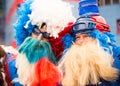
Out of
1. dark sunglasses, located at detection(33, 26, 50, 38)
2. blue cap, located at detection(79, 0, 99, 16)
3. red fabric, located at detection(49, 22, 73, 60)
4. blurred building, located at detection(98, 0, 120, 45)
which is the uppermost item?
blue cap, located at detection(79, 0, 99, 16)

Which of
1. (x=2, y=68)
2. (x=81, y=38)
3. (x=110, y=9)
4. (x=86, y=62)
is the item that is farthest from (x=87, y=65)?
(x=110, y=9)

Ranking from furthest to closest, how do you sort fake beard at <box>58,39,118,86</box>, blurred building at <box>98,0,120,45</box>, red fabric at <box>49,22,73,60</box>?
blurred building at <box>98,0,120,45</box>
red fabric at <box>49,22,73,60</box>
fake beard at <box>58,39,118,86</box>

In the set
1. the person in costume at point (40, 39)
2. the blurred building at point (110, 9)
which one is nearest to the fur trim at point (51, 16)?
the person in costume at point (40, 39)

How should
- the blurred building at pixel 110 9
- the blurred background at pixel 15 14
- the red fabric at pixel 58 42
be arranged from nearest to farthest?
1. the red fabric at pixel 58 42
2. the blurred background at pixel 15 14
3. the blurred building at pixel 110 9

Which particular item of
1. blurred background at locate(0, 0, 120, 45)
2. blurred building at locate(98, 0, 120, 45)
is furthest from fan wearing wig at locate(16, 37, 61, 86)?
blurred building at locate(98, 0, 120, 45)

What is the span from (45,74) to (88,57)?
0.17 m

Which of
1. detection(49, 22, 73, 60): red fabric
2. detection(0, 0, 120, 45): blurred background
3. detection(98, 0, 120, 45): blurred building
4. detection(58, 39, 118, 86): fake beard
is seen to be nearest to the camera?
detection(58, 39, 118, 86): fake beard

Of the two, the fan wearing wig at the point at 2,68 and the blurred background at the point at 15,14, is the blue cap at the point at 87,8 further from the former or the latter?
the blurred background at the point at 15,14

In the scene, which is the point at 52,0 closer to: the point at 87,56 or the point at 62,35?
the point at 62,35

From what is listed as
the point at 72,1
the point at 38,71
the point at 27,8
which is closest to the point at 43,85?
the point at 38,71

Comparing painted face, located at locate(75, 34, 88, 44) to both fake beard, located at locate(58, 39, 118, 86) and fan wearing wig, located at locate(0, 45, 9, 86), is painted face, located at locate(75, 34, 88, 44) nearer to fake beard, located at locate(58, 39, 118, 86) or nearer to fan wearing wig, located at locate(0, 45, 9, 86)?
fake beard, located at locate(58, 39, 118, 86)

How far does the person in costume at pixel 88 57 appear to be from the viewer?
133cm

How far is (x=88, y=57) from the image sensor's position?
53.4 inches

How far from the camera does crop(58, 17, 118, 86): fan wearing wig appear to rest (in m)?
1.33
